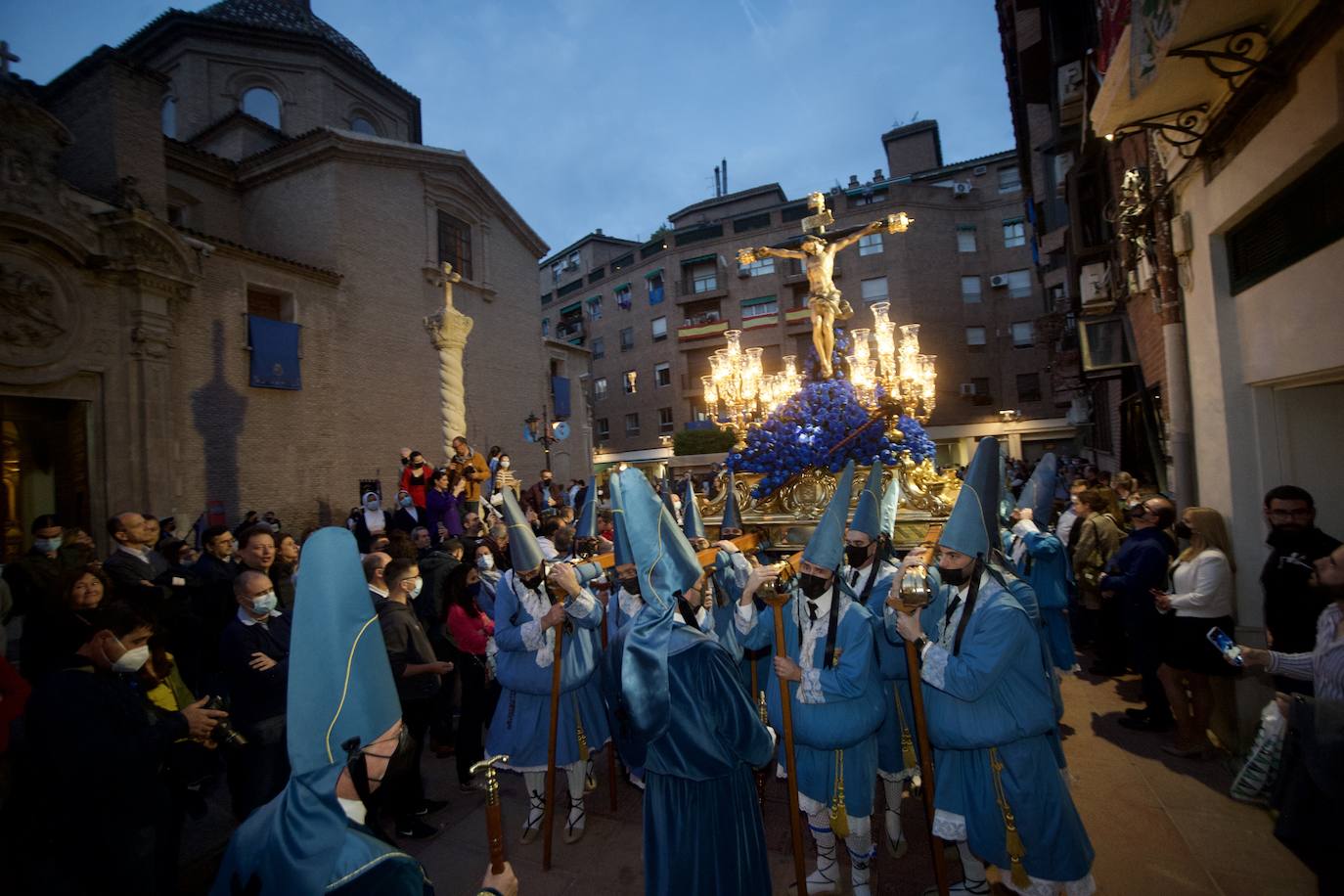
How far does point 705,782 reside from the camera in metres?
2.87

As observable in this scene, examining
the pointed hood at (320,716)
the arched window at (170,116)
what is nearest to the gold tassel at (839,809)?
the pointed hood at (320,716)

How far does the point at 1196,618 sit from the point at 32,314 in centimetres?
1535

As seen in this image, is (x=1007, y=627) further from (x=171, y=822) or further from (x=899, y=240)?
(x=899, y=240)

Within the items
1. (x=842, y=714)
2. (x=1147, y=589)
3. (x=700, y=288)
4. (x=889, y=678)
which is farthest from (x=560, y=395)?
(x=842, y=714)

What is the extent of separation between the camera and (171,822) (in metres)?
3.16

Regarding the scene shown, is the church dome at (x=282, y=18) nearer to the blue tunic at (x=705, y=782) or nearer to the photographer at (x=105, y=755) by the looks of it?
the photographer at (x=105, y=755)

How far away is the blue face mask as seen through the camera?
3670mm

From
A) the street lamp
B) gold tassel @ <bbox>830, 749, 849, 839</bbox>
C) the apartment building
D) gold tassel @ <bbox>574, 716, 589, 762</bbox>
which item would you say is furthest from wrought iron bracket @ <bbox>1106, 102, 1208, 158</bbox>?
the apartment building

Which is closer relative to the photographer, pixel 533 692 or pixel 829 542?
pixel 829 542

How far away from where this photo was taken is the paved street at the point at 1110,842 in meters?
3.46

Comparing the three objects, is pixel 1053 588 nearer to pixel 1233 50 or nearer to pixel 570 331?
pixel 1233 50

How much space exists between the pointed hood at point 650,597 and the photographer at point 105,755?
7.12 feet

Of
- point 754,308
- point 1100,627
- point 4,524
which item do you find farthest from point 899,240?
point 4,524

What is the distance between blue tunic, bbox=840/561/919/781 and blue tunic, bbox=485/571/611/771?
184cm
